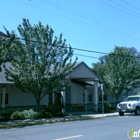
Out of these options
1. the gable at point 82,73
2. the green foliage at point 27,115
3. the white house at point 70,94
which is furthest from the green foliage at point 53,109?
the gable at point 82,73

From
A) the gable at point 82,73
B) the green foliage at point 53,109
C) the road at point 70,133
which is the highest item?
the gable at point 82,73

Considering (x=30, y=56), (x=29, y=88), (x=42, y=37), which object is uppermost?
(x=42, y=37)

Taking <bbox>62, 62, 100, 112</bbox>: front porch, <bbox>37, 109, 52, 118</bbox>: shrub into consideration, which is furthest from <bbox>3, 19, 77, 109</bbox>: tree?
<bbox>62, 62, 100, 112</bbox>: front porch

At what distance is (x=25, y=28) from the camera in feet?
73.0

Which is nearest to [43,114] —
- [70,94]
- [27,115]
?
[27,115]

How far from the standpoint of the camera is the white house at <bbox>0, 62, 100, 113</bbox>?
84.2 feet

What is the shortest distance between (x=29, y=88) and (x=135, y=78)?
705 inches

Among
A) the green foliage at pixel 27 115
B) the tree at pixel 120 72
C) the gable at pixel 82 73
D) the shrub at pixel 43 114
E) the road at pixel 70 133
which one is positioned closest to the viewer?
the road at pixel 70 133

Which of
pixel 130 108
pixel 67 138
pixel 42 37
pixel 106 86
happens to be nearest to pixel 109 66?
pixel 106 86

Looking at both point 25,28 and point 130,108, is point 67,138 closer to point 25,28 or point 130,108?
point 25,28

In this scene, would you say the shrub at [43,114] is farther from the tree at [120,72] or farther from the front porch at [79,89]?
the tree at [120,72]

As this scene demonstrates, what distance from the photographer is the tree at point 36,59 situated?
21766mm

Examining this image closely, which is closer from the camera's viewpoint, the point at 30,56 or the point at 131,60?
the point at 30,56

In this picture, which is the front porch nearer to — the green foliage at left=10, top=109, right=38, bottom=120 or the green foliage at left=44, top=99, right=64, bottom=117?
the green foliage at left=44, top=99, right=64, bottom=117
